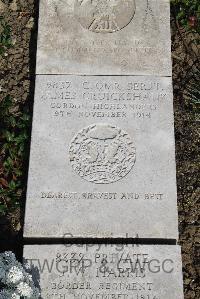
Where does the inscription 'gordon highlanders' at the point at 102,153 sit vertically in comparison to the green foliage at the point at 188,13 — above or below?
below

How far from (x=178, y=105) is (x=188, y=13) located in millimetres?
1229

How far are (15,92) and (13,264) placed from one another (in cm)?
207

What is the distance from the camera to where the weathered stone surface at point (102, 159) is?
4555 millimetres

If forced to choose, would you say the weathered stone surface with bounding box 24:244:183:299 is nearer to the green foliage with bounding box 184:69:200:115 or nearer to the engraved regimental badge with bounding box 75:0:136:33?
the green foliage with bounding box 184:69:200:115

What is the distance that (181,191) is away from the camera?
16.5 feet

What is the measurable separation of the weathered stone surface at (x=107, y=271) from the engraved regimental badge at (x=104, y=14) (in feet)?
7.88

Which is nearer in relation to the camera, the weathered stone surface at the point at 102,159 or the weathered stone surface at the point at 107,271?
the weathered stone surface at the point at 107,271

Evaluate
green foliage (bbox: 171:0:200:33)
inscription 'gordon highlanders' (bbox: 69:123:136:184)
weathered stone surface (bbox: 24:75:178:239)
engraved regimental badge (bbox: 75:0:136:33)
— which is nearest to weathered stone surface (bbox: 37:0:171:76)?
engraved regimental badge (bbox: 75:0:136:33)

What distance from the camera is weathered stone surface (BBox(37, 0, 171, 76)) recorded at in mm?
5207

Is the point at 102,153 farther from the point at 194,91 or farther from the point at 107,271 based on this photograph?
the point at 194,91

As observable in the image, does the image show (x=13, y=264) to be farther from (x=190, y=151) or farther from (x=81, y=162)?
(x=190, y=151)

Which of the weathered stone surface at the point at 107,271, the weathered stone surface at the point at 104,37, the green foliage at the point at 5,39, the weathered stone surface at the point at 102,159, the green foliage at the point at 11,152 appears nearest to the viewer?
the weathered stone surface at the point at 107,271

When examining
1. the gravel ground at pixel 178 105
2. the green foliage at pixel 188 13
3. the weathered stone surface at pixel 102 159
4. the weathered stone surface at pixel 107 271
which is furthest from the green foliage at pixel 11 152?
the green foliage at pixel 188 13

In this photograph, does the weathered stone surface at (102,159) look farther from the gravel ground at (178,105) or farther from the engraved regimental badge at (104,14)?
the engraved regimental badge at (104,14)
